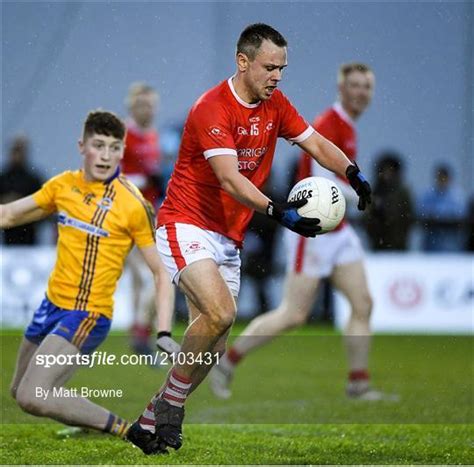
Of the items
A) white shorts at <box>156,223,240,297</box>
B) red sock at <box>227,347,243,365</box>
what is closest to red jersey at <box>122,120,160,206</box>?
red sock at <box>227,347,243,365</box>

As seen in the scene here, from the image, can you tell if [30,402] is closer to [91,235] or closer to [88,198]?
[91,235]

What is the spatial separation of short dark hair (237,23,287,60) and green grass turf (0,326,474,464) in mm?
2188

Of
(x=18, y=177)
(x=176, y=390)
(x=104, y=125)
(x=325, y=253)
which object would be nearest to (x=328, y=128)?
(x=325, y=253)

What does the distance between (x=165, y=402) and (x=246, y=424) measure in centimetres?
174

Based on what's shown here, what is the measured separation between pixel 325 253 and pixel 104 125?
2.84 meters

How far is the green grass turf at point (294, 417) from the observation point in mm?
6512

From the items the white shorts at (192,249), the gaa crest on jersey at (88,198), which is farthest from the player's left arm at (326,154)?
the gaa crest on jersey at (88,198)

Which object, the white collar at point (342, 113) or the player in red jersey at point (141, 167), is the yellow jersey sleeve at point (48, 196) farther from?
the player in red jersey at point (141, 167)

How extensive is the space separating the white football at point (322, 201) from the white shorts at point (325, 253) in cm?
314

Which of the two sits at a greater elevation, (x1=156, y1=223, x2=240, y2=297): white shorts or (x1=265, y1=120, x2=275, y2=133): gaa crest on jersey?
(x1=265, y1=120, x2=275, y2=133): gaa crest on jersey

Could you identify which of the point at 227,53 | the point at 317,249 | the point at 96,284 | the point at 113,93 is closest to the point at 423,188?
the point at 227,53

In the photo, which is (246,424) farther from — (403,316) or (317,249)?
(403,316)

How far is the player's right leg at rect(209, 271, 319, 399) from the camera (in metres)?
9.55

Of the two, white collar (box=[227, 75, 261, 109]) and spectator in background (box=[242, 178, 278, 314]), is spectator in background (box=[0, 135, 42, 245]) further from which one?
white collar (box=[227, 75, 261, 109])
